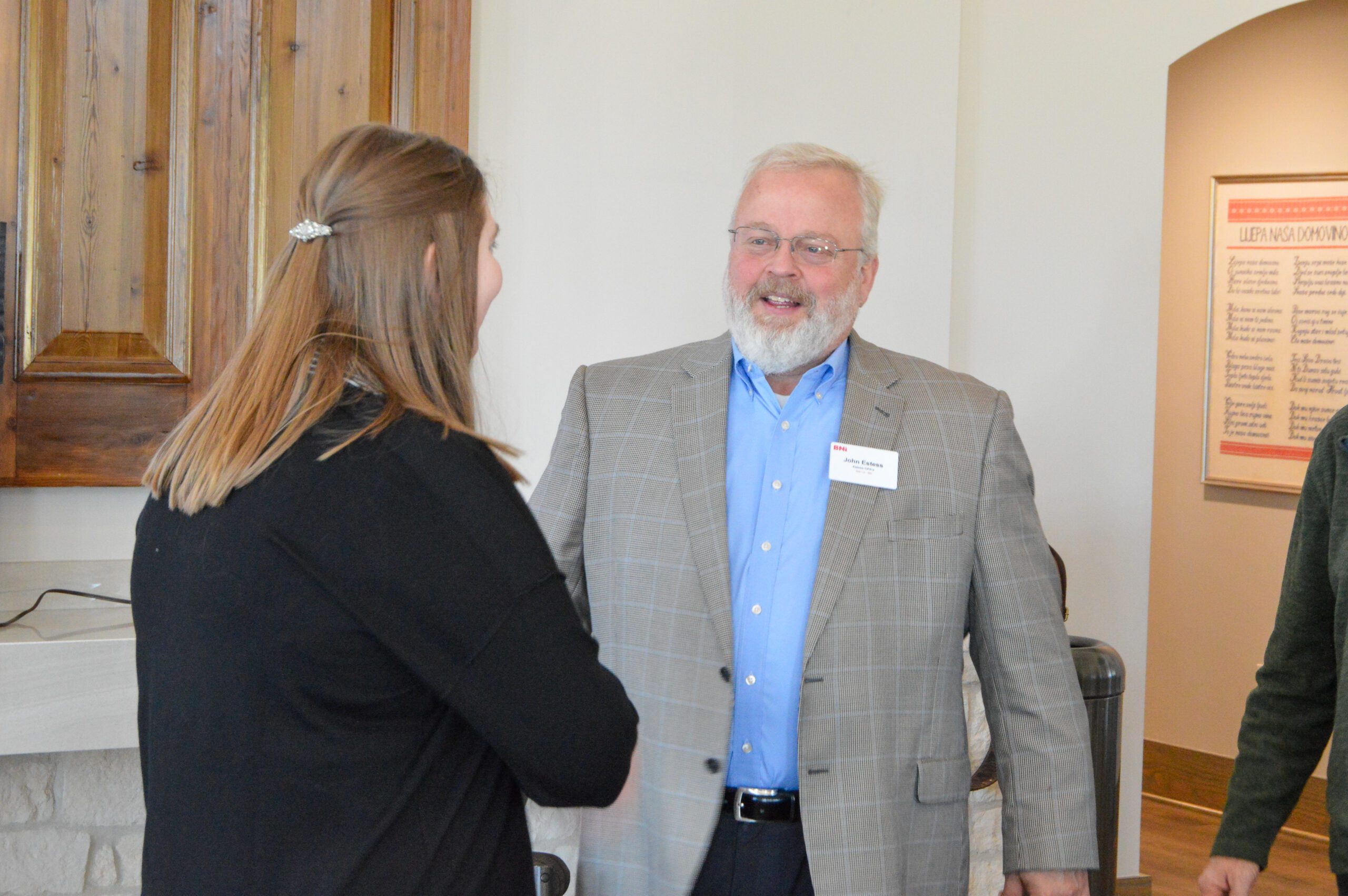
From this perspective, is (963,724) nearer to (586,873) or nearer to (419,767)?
(586,873)

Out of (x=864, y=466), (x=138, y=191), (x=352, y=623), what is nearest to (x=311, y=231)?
(x=352, y=623)

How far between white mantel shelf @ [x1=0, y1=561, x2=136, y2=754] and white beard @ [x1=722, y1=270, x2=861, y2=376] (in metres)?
1.27

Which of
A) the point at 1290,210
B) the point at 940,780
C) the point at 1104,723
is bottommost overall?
the point at 1104,723

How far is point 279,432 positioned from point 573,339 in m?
2.09

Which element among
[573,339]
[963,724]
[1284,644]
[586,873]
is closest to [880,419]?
[963,724]

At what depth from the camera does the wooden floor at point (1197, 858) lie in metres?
4.04

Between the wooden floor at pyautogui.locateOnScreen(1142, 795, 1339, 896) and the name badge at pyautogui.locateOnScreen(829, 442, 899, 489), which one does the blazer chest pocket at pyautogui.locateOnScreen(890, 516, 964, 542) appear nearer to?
the name badge at pyautogui.locateOnScreen(829, 442, 899, 489)

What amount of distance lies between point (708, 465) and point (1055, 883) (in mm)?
795

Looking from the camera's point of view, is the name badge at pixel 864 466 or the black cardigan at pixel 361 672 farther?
the name badge at pixel 864 466

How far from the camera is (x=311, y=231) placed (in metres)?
1.08

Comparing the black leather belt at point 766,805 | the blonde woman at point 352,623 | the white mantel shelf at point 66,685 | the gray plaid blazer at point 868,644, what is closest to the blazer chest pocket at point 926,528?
the gray plaid blazer at point 868,644

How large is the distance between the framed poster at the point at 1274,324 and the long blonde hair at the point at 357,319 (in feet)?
14.1

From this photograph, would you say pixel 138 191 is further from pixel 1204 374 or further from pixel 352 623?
pixel 1204 374

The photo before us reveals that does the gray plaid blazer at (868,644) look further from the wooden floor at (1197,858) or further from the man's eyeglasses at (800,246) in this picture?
the wooden floor at (1197,858)
